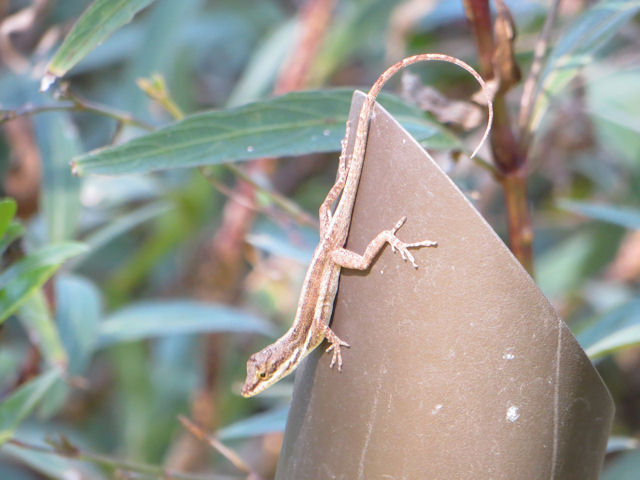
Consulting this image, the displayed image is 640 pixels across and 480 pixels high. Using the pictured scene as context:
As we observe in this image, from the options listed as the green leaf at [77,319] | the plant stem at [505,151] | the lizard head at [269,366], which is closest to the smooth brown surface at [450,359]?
the plant stem at [505,151]

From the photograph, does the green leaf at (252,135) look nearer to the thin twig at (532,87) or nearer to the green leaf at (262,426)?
the thin twig at (532,87)

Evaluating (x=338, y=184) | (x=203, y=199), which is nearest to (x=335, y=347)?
(x=338, y=184)

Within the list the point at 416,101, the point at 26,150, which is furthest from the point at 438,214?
the point at 26,150

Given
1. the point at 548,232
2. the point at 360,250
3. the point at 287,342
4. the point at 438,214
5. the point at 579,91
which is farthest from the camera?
the point at 548,232

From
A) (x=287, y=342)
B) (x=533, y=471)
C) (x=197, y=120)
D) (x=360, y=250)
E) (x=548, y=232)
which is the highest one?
(x=197, y=120)

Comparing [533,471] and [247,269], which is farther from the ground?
[533,471]

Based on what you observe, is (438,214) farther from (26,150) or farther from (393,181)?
(26,150)

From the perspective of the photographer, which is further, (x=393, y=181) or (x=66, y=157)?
(x=66, y=157)

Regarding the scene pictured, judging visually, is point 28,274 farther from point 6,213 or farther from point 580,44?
point 580,44
